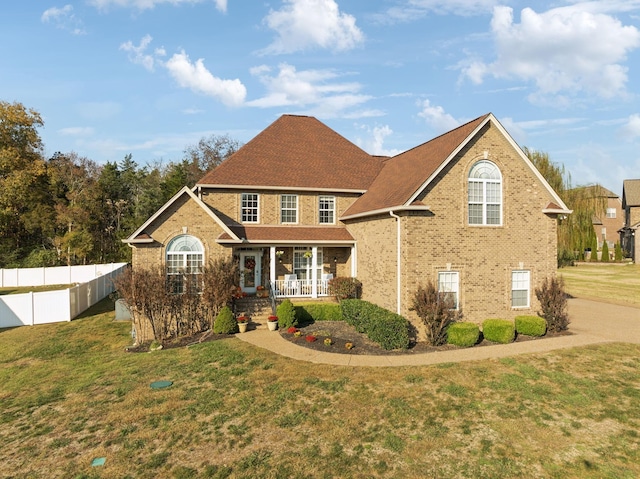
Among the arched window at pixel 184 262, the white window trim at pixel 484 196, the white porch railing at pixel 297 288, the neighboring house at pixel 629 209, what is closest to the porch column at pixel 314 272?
the white porch railing at pixel 297 288

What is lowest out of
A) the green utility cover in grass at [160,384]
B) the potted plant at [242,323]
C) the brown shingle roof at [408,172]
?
the green utility cover in grass at [160,384]

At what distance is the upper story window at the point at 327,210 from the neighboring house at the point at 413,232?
1166 mm

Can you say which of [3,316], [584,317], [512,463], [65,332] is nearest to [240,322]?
[65,332]

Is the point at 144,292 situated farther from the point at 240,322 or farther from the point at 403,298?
the point at 403,298

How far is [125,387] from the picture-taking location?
11.2 m

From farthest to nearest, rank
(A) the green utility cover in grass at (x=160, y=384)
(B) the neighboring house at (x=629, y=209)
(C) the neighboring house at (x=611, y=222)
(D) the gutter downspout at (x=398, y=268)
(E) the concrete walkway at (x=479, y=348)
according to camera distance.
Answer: (C) the neighboring house at (x=611, y=222)
(B) the neighboring house at (x=629, y=209)
(D) the gutter downspout at (x=398, y=268)
(E) the concrete walkway at (x=479, y=348)
(A) the green utility cover in grass at (x=160, y=384)

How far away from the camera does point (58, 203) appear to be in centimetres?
4569

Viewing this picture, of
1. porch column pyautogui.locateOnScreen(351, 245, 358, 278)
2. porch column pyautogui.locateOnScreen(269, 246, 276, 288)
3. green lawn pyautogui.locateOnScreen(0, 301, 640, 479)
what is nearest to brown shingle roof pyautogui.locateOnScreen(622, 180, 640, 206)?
porch column pyautogui.locateOnScreen(351, 245, 358, 278)

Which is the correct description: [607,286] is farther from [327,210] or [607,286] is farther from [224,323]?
[224,323]

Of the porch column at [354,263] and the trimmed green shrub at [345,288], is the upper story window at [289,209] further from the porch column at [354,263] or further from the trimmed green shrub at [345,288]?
the trimmed green shrub at [345,288]

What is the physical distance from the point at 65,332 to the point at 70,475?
14.6 metres

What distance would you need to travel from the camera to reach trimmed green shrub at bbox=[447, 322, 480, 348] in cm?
1448

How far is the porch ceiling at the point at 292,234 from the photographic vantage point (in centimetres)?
2048

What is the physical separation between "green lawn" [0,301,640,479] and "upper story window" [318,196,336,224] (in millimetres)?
11075
